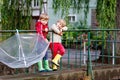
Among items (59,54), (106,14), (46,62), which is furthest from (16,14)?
(46,62)

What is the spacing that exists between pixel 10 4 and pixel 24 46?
194 inches

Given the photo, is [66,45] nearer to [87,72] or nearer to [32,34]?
[87,72]

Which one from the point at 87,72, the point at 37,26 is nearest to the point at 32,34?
the point at 37,26

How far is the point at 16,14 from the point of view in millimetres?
14492

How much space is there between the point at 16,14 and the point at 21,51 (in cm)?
501

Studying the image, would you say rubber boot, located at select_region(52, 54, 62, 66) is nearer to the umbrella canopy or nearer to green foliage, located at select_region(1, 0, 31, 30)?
the umbrella canopy

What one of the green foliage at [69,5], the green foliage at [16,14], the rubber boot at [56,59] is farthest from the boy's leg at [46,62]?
the green foliage at [16,14]

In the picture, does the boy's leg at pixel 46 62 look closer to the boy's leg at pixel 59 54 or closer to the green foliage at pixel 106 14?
the boy's leg at pixel 59 54

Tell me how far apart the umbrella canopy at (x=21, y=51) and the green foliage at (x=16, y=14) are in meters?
4.36

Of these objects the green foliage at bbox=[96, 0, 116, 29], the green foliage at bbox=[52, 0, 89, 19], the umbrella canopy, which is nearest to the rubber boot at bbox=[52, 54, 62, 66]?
the umbrella canopy

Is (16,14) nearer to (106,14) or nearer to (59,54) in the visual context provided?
(106,14)

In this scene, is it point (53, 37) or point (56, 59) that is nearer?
Answer: point (53, 37)

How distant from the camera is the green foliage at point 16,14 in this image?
14250 mm

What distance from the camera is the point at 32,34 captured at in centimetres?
998
